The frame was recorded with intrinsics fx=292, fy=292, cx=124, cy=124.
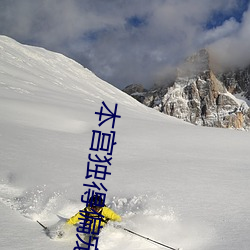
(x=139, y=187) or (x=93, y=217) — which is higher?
(x=139, y=187)

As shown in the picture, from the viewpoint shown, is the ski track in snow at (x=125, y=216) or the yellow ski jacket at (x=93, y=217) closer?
the ski track in snow at (x=125, y=216)

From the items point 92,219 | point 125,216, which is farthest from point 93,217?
point 125,216

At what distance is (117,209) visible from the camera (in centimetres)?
643

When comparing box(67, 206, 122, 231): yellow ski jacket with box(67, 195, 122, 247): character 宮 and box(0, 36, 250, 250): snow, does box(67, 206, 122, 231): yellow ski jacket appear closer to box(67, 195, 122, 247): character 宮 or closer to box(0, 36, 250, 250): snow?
box(67, 195, 122, 247): character 宮

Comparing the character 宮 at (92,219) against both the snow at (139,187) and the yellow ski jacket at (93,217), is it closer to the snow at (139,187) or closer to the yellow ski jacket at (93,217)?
the yellow ski jacket at (93,217)

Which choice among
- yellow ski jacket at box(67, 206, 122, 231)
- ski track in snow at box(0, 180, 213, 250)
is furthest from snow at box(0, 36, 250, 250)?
yellow ski jacket at box(67, 206, 122, 231)

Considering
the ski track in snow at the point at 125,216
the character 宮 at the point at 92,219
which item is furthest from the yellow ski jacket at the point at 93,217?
the ski track in snow at the point at 125,216

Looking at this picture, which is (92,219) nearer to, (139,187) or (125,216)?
(125,216)

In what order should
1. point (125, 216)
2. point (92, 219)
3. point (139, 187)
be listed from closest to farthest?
point (92, 219)
point (125, 216)
point (139, 187)

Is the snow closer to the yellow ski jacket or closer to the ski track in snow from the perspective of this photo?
the ski track in snow

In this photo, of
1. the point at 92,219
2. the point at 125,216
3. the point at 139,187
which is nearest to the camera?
the point at 92,219

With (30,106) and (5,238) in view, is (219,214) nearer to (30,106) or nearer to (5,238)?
(5,238)

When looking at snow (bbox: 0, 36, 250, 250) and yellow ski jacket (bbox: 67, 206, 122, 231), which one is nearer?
snow (bbox: 0, 36, 250, 250)

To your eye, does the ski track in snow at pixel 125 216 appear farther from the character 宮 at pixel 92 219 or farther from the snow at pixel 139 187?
the character 宮 at pixel 92 219
